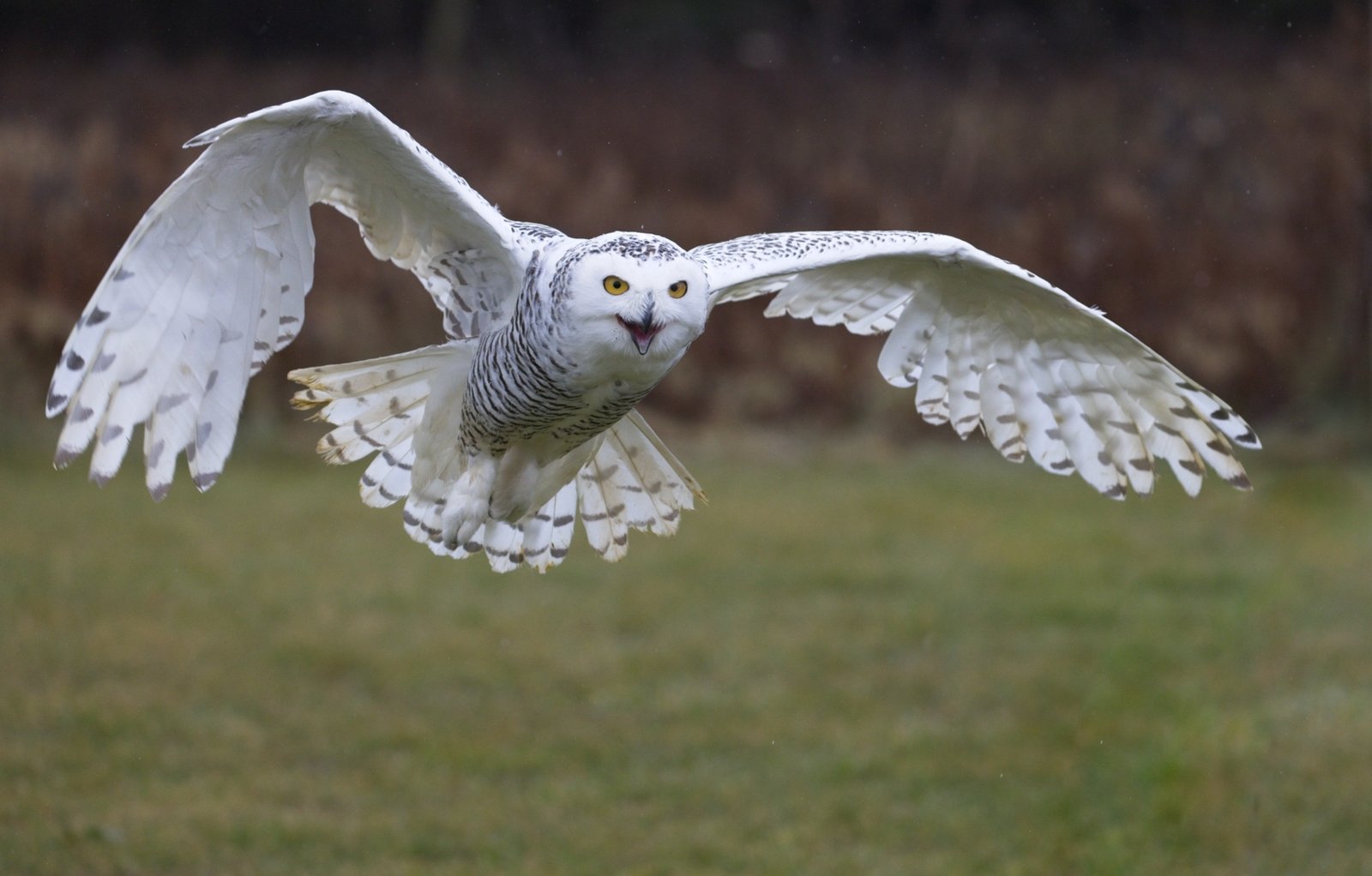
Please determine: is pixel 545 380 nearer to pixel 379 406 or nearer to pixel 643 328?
pixel 643 328

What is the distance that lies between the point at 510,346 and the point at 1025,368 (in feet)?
4.88

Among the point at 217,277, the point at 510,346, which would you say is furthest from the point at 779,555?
the point at 217,277

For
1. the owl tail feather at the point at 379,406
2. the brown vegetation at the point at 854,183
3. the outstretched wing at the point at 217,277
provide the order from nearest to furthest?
1. the outstretched wing at the point at 217,277
2. the owl tail feather at the point at 379,406
3. the brown vegetation at the point at 854,183

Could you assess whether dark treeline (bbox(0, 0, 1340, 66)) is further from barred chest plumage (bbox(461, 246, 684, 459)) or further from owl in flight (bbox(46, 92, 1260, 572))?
barred chest plumage (bbox(461, 246, 684, 459))

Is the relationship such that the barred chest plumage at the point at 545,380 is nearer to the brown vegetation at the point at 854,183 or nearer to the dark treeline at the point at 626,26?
the brown vegetation at the point at 854,183

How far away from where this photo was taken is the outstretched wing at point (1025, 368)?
4172mm

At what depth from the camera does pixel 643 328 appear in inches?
127

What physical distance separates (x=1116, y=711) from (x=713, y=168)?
602cm

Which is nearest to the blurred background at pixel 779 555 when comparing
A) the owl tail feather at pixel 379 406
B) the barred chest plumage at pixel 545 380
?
the owl tail feather at pixel 379 406

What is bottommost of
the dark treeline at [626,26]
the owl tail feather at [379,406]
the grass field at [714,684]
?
the grass field at [714,684]

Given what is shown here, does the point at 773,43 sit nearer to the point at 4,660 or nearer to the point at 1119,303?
the point at 1119,303

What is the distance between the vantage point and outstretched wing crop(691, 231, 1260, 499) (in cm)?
417

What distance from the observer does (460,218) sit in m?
3.81

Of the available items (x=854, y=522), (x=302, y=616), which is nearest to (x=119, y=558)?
(x=302, y=616)
